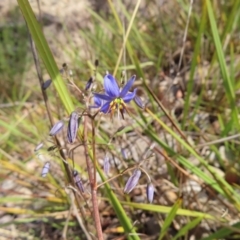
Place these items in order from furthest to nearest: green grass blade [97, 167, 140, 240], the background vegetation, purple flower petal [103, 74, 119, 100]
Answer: the background vegetation < green grass blade [97, 167, 140, 240] < purple flower petal [103, 74, 119, 100]

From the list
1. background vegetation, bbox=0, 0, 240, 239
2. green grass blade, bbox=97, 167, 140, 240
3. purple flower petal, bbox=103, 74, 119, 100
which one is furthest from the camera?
background vegetation, bbox=0, 0, 240, 239

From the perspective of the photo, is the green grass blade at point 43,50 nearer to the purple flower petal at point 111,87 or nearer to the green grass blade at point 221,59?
the purple flower petal at point 111,87

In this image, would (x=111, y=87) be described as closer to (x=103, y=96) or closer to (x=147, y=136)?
(x=103, y=96)

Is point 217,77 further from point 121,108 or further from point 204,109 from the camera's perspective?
point 121,108

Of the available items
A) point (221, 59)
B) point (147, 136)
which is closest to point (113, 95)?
point (221, 59)

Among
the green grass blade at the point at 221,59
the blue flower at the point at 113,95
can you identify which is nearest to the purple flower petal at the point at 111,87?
the blue flower at the point at 113,95

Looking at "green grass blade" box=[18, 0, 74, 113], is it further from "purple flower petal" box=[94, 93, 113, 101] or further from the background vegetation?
"purple flower petal" box=[94, 93, 113, 101]

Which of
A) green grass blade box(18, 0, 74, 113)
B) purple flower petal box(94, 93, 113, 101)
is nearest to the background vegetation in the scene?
green grass blade box(18, 0, 74, 113)
